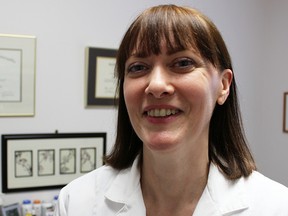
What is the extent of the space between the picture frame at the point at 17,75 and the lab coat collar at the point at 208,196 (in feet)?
3.65

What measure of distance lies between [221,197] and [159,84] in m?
0.40

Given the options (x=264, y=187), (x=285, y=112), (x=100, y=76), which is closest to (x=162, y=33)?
(x=264, y=187)

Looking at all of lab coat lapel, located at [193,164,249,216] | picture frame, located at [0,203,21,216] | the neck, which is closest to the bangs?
the neck

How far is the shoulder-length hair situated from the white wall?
1.00m

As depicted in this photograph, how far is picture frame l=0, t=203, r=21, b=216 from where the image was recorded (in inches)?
76.9

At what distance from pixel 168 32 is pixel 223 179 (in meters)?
0.47

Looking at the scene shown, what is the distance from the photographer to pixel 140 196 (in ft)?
3.59

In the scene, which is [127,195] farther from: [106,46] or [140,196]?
[106,46]

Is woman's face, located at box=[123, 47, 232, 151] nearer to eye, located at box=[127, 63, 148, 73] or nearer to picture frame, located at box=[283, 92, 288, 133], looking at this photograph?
eye, located at box=[127, 63, 148, 73]

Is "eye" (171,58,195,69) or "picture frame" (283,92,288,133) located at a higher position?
"eye" (171,58,195,69)

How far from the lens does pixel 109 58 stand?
7.41ft

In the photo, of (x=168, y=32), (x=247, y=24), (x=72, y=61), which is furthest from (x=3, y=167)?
(x=247, y=24)

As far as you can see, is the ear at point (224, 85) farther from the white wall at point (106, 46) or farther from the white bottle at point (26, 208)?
the white bottle at point (26, 208)

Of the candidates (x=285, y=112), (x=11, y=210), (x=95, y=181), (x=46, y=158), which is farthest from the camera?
(x=285, y=112)
